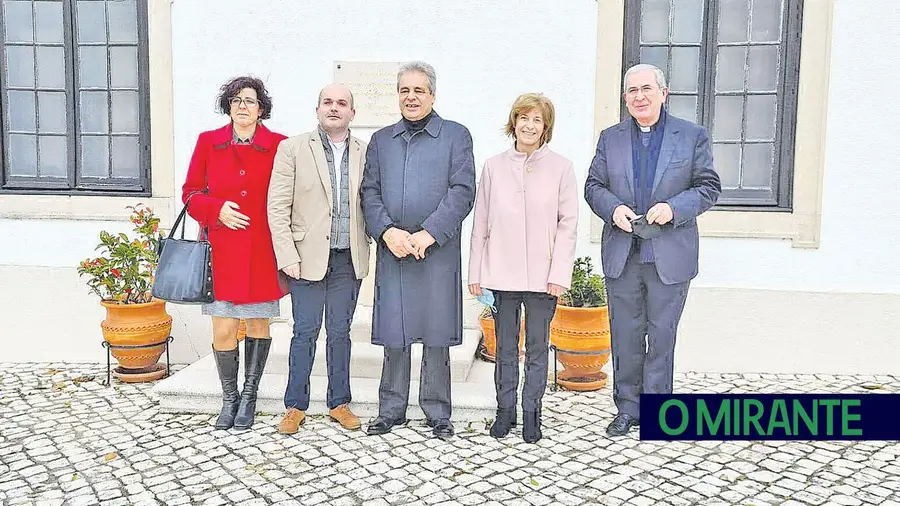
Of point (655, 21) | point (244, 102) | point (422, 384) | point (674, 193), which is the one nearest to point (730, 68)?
point (655, 21)

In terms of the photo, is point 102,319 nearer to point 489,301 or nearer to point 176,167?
point 176,167

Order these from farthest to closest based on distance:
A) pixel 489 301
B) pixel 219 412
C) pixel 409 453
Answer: pixel 489 301
pixel 219 412
pixel 409 453

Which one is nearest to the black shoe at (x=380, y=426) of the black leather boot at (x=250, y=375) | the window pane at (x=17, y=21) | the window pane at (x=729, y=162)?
the black leather boot at (x=250, y=375)

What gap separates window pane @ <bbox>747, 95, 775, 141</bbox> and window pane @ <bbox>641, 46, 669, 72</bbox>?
715mm

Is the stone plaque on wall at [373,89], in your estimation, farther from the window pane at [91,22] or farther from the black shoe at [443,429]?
the black shoe at [443,429]

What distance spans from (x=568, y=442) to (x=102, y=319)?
4.10 meters

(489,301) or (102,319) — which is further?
(102,319)

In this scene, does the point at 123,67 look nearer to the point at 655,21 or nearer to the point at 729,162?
the point at 655,21

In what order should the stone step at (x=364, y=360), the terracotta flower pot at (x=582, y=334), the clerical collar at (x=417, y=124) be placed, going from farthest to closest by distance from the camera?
the terracotta flower pot at (x=582, y=334) < the stone step at (x=364, y=360) < the clerical collar at (x=417, y=124)

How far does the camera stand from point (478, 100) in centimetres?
605

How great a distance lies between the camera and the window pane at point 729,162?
6199 mm

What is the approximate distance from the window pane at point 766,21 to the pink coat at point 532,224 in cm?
276

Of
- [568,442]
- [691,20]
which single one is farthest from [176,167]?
[691,20]

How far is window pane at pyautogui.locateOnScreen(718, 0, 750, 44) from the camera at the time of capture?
6.05 metres
